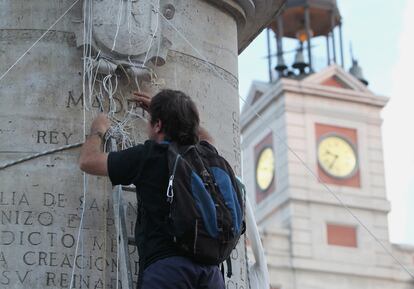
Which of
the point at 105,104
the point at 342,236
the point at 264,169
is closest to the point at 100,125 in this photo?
the point at 105,104

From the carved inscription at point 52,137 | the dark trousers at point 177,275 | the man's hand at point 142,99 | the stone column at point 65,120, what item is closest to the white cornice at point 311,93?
the stone column at point 65,120

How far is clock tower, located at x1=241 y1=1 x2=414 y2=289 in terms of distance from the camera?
45.5 meters

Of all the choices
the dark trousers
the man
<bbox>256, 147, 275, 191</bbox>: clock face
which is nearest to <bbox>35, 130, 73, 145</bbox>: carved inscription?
the man

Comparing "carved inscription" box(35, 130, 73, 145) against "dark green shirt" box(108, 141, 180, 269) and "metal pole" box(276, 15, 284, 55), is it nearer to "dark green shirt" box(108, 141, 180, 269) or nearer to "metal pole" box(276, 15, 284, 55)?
"dark green shirt" box(108, 141, 180, 269)

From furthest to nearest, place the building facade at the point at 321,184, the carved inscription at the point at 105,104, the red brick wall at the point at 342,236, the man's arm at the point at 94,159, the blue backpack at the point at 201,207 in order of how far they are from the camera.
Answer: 1. the red brick wall at the point at 342,236
2. the building facade at the point at 321,184
3. the carved inscription at the point at 105,104
4. the man's arm at the point at 94,159
5. the blue backpack at the point at 201,207

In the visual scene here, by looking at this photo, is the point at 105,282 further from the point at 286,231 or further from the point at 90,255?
the point at 286,231

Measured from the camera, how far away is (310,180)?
48.5m

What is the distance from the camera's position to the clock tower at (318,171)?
149 ft

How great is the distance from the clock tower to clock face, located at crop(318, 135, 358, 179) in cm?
4

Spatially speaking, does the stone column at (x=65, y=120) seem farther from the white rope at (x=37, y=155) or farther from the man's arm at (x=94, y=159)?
the man's arm at (x=94, y=159)

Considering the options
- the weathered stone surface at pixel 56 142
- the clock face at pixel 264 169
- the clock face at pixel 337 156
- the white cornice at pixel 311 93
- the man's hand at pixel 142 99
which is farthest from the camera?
the clock face at pixel 264 169

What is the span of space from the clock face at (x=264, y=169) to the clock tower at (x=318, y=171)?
4cm

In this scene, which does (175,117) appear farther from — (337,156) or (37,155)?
(337,156)

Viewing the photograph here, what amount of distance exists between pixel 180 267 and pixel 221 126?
1952mm
